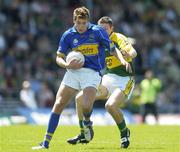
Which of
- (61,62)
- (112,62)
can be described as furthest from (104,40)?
(112,62)

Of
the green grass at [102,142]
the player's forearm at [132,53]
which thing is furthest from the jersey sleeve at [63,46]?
the green grass at [102,142]

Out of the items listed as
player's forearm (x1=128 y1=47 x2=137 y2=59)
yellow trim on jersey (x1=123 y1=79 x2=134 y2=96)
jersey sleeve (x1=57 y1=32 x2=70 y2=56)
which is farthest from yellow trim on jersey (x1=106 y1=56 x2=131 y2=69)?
jersey sleeve (x1=57 y1=32 x2=70 y2=56)

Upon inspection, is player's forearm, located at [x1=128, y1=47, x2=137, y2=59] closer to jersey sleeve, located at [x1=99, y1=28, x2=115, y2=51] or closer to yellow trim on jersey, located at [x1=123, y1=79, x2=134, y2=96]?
yellow trim on jersey, located at [x1=123, y1=79, x2=134, y2=96]

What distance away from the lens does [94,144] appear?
56.3 ft

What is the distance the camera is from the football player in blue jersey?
603 inches

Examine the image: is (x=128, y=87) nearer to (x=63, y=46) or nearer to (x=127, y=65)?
(x=127, y=65)

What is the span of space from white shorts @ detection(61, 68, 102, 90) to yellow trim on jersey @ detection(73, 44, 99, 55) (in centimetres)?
32

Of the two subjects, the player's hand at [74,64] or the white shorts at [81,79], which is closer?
the player's hand at [74,64]

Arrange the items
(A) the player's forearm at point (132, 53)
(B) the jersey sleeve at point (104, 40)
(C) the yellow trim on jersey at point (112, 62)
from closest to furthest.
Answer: (B) the jersey sleeve at point (104, 40) → (A) the player's forearm at point (132, 53) → (C) the yellow trim on jersey at point (112, 62)

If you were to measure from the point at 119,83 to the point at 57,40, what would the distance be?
18631 mm

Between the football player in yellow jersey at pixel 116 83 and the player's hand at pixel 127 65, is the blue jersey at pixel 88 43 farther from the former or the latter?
the football player in yellow jersey at pixel 116 83

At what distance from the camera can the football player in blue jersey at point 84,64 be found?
50.2ft

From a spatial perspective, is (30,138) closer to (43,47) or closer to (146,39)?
(43,47)

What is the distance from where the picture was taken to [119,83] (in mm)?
17047
